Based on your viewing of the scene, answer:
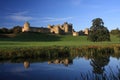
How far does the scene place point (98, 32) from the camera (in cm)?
6009

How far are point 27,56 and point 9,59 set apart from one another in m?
3.34

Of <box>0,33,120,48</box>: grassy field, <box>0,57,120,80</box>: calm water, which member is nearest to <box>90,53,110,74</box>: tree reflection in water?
<box>0,57,120,80</box>: calm water

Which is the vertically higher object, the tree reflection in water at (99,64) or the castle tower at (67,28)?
the castle tower at (67,28)

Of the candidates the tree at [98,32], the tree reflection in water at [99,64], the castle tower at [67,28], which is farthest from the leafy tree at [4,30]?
the tree reflection in water at [99,64]

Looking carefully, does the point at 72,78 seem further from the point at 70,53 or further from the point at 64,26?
the point at 64,26

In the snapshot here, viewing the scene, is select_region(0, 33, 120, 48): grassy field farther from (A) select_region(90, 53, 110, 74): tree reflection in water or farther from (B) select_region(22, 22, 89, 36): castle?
(B) select_region(22, 22, 89, 36): castle

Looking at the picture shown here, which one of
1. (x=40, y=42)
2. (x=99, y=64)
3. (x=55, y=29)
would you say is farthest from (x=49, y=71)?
(x=55, y=29)

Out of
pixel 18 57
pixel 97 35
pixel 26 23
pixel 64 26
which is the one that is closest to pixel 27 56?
pixel 18 57

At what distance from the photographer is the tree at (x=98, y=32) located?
6022 cm

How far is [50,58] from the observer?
3219 centimetres

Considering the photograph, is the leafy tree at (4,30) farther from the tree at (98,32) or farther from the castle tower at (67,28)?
the tree at (98,32)

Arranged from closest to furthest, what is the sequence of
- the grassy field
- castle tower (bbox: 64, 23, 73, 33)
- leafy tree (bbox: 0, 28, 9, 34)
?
the grassy field, leafy tree (bbox: 0, 28, 9, 34), castle tower (bbox: 64, 23, 73, 33)

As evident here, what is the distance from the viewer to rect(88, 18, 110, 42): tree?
198ft

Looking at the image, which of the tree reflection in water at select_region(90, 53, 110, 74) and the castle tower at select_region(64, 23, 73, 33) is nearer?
the tree reflection in water at select_region(90, 53, 110, 74)
